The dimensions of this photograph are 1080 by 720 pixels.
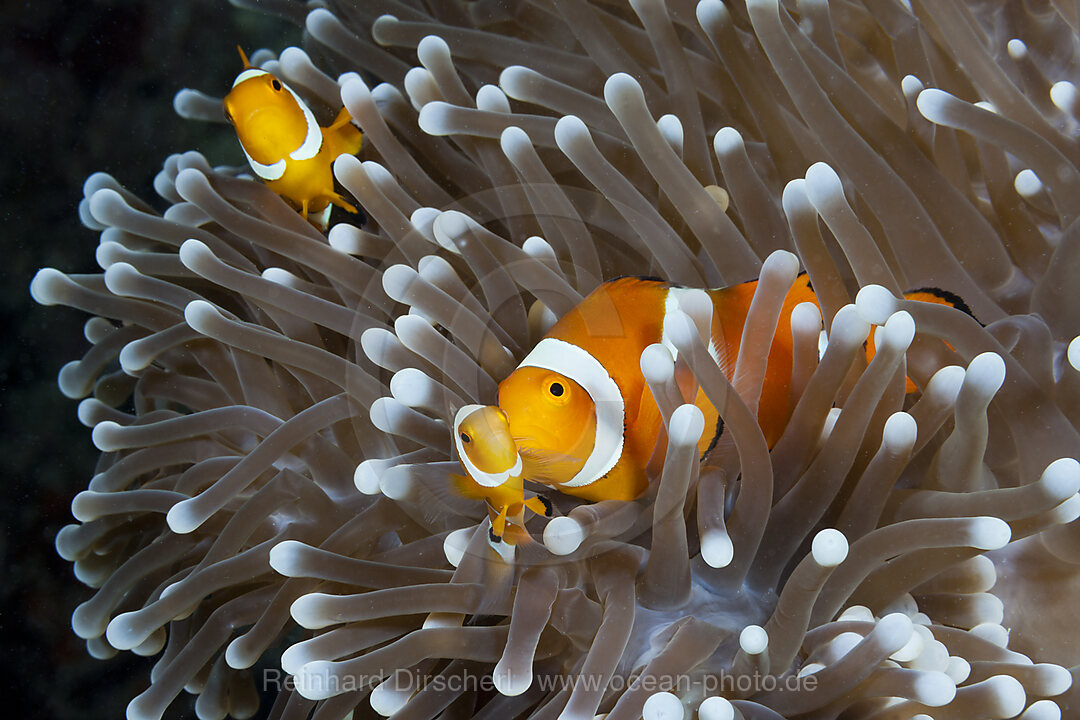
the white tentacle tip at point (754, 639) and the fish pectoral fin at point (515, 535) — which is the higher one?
the white tentacle tip at point (754, 639)

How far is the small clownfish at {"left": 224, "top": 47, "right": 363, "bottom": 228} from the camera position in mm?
1690

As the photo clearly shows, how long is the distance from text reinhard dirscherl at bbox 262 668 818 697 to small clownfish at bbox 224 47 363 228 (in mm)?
1014

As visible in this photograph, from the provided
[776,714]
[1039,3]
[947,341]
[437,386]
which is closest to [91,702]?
[437,386]

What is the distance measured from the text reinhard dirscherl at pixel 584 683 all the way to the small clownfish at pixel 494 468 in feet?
0.71

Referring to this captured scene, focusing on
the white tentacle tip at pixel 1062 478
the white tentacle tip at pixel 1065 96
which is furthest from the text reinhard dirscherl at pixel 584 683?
the white tentacle tip at pixel 1065 96

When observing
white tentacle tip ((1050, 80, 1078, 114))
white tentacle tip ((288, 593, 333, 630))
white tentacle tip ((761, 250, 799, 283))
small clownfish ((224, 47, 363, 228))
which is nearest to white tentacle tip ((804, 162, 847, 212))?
white tentacle tip ((761, 250, 799, 283))

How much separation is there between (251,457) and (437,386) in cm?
38

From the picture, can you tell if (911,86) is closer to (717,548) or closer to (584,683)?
(717,548)

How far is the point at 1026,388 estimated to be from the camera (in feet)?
3.66

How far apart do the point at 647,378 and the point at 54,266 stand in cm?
189

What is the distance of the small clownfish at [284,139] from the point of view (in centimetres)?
169

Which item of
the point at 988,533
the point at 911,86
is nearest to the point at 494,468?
the point at 988,533

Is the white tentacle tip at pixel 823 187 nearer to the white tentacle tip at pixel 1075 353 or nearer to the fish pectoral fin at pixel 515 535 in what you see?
the white tentacle tip at pixel 1075 353

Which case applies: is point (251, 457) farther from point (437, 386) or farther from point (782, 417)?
point (782, 417)
